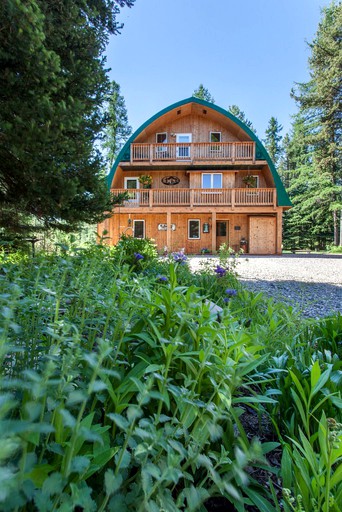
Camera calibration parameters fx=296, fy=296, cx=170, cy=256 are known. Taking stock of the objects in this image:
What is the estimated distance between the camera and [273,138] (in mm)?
44062

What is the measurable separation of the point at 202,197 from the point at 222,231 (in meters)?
2.88

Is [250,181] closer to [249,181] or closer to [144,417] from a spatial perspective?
[249,181]

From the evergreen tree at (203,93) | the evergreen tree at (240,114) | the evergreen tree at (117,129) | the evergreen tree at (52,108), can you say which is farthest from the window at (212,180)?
the evergreen tree at (240,114)

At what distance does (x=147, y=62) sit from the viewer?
1945 centimetres

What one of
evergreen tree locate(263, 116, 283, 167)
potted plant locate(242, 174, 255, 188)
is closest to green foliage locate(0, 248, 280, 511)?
potted plant locate(242, 174, 255, 188)

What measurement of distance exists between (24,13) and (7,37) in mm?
610

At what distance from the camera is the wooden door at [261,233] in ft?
61.5

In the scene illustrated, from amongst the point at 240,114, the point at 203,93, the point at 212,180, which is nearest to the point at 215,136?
the point at 212,180

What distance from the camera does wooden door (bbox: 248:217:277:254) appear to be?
18.8 m

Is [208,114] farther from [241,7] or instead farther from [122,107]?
[122,107]

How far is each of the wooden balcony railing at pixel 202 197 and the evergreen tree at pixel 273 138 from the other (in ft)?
97.7

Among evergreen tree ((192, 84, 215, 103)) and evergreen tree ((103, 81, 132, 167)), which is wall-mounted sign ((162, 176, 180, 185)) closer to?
evergreen tree ((103, 81, 132, 167))

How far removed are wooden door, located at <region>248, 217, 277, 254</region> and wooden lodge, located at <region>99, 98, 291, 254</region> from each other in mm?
60

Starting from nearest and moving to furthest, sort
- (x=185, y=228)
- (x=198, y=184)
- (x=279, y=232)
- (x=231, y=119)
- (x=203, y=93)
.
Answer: (x=231, y=119)
(x=279, y=232)
(x=198, y=184)
(x=185, y=228)
(x=203, y=93)
